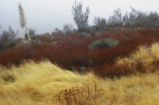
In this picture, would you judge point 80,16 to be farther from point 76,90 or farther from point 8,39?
point 76,90

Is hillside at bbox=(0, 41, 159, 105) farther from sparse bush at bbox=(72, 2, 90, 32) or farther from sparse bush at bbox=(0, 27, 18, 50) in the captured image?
sparse bush at bbox=(72, 2, 90, 32)

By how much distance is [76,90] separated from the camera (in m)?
4.15

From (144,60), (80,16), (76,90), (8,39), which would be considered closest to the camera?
(76,90)

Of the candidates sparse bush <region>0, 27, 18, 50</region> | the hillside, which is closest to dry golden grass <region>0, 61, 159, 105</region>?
the hillside

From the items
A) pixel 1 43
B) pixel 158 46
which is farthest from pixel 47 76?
pixel 1 43

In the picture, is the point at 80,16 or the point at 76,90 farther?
the point at 80,16

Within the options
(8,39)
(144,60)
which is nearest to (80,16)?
(8,39)

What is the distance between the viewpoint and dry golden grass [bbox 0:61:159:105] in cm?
383

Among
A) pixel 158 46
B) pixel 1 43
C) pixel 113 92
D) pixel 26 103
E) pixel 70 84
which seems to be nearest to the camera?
pixel 26 103

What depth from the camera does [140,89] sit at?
443 cm

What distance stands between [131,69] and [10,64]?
4.41m

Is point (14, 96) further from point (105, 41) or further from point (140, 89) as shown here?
point (105, 41)

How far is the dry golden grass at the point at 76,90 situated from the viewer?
12.6 ft

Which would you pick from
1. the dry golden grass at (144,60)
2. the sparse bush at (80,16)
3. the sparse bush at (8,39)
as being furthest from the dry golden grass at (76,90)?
the sparse bush at (80,16)
